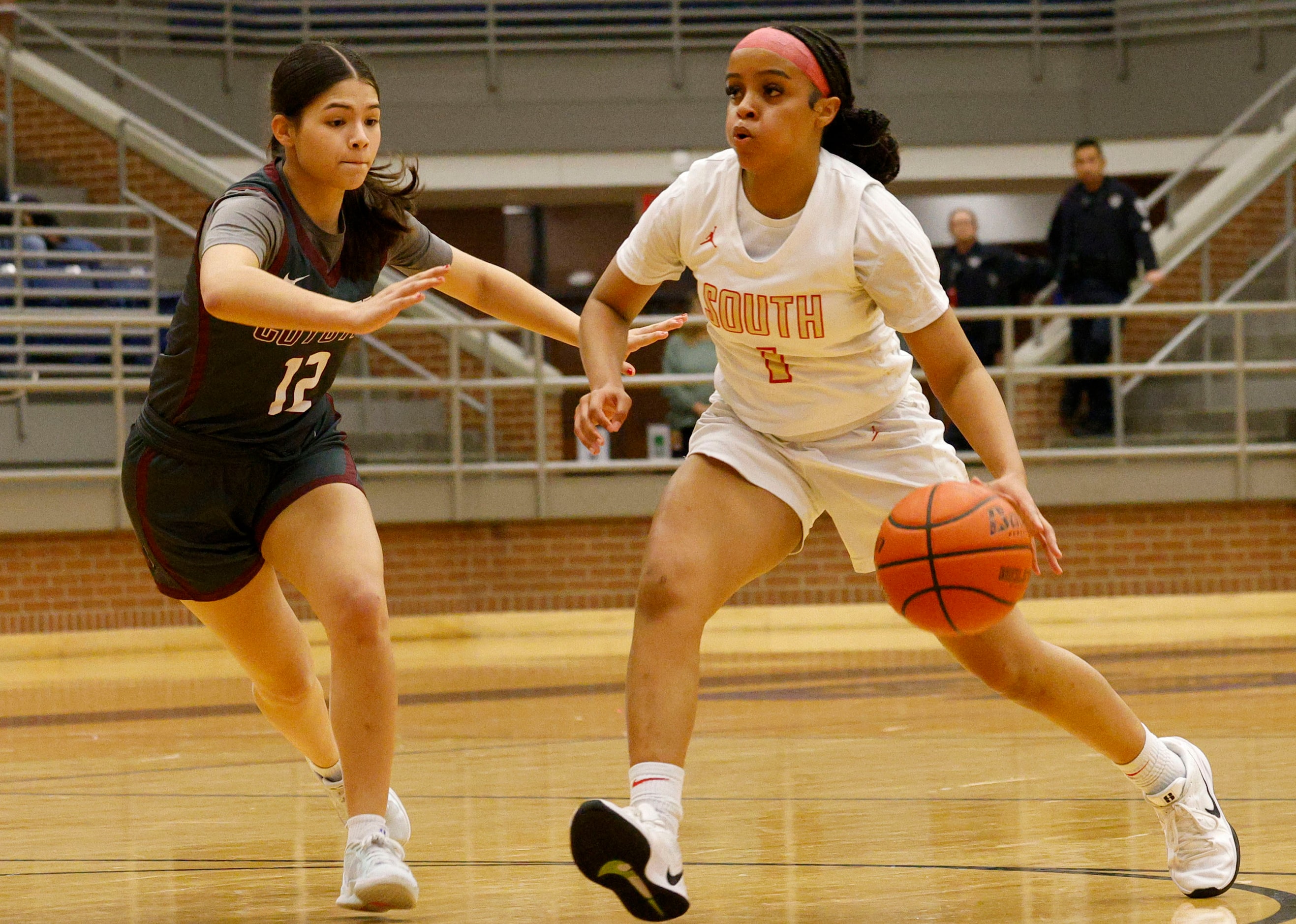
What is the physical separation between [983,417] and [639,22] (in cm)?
1381

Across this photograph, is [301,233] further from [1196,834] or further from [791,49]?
[1196,834]

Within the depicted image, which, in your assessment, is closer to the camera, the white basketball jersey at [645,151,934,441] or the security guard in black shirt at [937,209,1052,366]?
the white basketball jersey at [645,151,934,441]

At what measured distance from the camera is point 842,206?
3539mm

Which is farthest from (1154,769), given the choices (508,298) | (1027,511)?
(508,298)

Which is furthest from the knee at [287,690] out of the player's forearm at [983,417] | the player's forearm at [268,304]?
the player's forearm at [983,417]

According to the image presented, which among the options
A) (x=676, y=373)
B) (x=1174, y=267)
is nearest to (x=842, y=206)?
(x=676, y=373)

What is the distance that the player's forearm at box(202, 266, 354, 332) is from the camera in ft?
10.9

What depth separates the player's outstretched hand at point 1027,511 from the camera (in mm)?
3301

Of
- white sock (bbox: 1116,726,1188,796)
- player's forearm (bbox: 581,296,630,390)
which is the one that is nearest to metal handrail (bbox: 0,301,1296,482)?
player's forearm (bbox: 581,296,630,390)

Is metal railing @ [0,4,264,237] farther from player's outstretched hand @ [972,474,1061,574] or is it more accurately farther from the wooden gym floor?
player's outstretched hand @ [972,474,1061,574]

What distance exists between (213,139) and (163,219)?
6.38ft

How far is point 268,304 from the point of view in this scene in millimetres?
3334

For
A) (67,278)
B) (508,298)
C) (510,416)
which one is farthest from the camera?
(67,278)

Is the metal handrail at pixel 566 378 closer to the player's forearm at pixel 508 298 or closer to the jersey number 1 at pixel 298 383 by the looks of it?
the player's forearm at pixel 508 298
